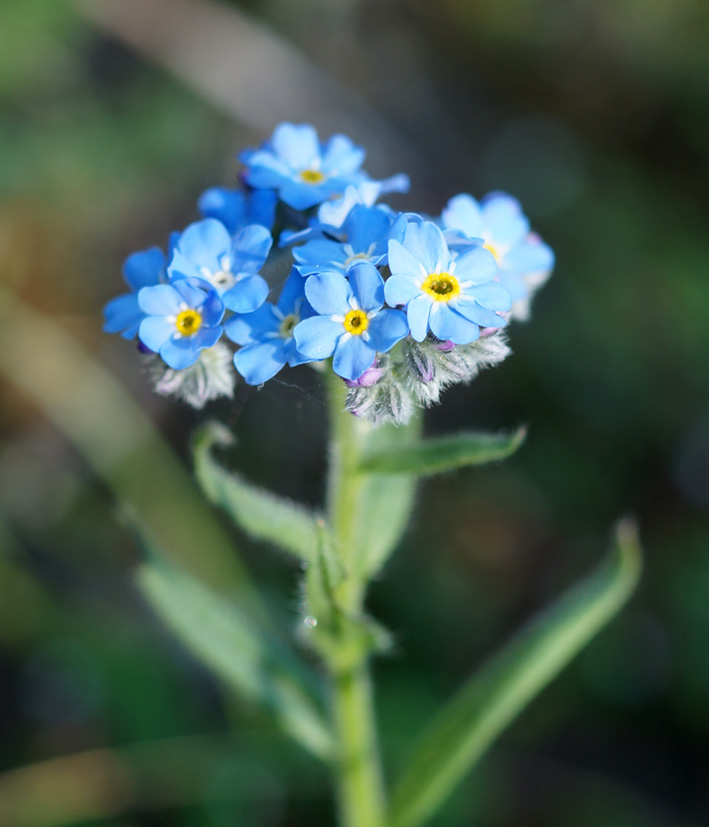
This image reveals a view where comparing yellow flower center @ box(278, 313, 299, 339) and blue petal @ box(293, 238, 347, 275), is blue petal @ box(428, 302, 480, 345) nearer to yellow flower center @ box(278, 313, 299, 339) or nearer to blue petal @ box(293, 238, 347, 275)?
blue petal @ box(293, 238, 347, 275)

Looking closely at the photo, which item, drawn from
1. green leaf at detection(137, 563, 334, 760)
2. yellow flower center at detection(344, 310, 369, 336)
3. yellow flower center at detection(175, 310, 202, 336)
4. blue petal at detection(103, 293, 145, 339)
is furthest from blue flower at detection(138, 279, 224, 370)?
green leaf at detection(137, 563, 334, 760)

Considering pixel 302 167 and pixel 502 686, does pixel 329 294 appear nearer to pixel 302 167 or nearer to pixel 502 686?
pixel 302 167

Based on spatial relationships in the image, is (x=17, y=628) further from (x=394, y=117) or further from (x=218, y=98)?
(x=394, y=117)

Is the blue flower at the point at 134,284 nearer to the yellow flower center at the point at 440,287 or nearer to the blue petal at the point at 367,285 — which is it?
the blue petal at the point at 367,285

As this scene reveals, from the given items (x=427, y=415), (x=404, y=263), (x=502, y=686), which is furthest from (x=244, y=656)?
(x=427, y=415)

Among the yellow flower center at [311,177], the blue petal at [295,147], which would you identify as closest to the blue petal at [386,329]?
the yellow flower center at [311,177]
